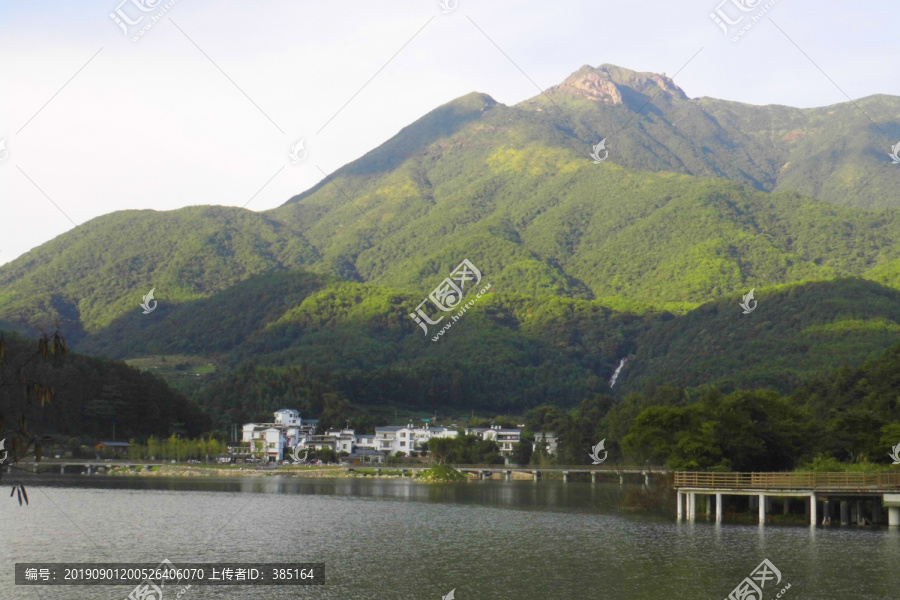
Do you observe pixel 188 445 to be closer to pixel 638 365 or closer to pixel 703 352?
pixel 703 352

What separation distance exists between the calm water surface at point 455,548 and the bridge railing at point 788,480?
5.91 ft

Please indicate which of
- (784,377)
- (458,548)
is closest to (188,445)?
(784,377)

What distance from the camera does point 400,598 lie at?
22.5m

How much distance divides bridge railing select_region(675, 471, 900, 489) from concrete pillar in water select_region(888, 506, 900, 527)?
1.04 metres

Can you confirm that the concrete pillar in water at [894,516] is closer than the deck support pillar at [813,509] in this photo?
Yes

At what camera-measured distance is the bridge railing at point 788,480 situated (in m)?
37.1

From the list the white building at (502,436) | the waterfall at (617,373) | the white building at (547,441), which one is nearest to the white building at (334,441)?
the white building at (502,436)

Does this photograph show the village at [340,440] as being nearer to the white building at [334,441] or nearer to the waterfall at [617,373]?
the white building at [334,441]

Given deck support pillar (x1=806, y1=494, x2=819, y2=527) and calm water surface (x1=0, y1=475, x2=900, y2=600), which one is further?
deck support pillar (x1=806, y1=494, x2=819, y2=527)

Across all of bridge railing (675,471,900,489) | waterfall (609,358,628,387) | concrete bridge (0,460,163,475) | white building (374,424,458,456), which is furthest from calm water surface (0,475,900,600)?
waterfall (609,358,628,387)

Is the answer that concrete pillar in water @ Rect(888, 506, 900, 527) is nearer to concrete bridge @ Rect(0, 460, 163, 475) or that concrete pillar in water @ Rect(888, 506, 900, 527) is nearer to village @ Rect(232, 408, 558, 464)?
village @ Rect(232, 408, 558, 464)

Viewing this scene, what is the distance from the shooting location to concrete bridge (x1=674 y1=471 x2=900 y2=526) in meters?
37.1

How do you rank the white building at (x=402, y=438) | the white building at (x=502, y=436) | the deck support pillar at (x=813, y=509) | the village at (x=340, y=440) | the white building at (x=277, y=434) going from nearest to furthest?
the deck support pillar at (x=813, y=509) → the village at (x=340, y=440) → the white building at (x=277, y=434) → the white building at (x=502, y=436) → the white building at (x=402, y=438)

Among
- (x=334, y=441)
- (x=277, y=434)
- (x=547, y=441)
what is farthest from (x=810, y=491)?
(x=334, y=441)
